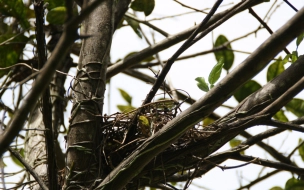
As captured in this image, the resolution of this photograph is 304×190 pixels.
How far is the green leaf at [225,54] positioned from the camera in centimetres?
215

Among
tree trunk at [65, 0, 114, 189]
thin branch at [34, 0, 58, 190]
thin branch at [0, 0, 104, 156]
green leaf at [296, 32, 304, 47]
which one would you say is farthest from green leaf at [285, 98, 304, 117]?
thin branch at [0, 0, 104, 156]

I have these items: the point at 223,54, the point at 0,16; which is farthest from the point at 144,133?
the point at 0,16

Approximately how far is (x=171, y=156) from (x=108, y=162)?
197 mm

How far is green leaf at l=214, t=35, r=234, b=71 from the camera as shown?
7.06 ft

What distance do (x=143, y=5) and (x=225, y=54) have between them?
432 millimetres

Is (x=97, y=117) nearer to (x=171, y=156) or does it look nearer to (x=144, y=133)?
(x=144, y=133)

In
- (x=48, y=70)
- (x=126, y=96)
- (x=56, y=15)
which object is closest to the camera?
(x=48, y=70)

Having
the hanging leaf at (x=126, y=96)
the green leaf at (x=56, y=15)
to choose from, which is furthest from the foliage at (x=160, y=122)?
the hanging leaf at (x=126, y=96)

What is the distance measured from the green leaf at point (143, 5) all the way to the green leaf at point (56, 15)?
0.33 meters

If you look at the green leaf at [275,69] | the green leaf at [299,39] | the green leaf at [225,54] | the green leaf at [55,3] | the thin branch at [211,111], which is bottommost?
the thin branch at [211,111]

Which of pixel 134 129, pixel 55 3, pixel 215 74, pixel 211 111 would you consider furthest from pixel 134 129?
pixel 55 3

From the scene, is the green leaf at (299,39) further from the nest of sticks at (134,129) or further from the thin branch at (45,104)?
the thin branch at (45,104)

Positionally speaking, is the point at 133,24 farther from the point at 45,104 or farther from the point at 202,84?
the point at 45,104

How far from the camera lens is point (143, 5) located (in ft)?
6.79
